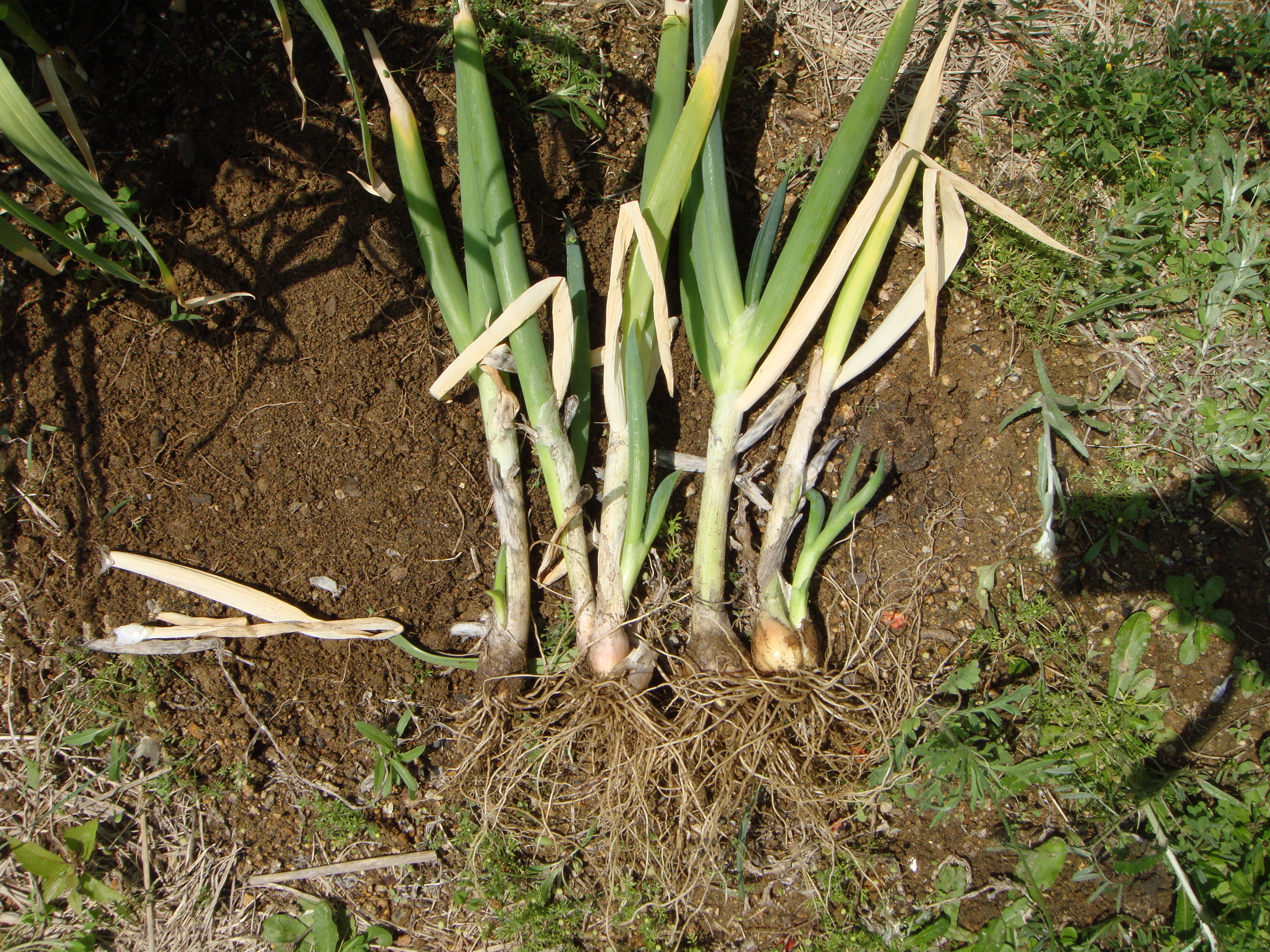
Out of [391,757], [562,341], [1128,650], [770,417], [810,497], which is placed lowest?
[391,757]

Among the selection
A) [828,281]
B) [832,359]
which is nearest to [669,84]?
[828,281]

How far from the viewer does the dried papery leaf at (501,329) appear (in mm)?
1213

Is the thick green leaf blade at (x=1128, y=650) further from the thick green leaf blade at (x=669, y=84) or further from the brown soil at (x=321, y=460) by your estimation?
the thick green leaf blade at (x=669, y=84)

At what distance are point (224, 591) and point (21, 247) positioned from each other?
2.12 feet

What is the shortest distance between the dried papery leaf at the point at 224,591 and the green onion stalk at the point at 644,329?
41 centimetres

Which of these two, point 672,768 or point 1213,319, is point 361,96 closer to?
point 672,768

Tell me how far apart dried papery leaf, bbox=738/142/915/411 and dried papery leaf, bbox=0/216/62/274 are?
3.91ft

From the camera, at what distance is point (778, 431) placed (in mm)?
1540

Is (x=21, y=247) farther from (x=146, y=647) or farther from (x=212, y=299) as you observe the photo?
(x=146, y=647)

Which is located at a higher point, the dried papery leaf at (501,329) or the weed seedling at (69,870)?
the dried papery leaf at (501,329)

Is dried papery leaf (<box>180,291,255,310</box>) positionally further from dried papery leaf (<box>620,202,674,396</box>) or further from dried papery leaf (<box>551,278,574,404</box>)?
dried papery leaf (<box>620,202,674,396</box>)

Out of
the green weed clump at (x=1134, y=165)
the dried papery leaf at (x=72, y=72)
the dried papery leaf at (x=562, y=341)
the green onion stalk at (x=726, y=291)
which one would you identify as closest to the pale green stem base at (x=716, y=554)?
the green onion stalk at (x=726, y=291)

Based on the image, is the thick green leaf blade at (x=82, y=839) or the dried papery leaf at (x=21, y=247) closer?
the dried papery leaf at (x=21, y=247)

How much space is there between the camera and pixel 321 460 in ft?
4.91
